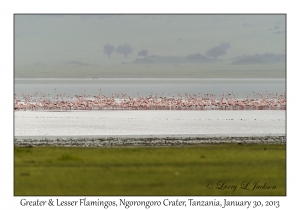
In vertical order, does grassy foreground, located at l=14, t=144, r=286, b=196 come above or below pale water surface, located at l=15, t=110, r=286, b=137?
below

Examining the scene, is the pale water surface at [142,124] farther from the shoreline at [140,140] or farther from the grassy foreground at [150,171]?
the grassy foreground at [150,171]

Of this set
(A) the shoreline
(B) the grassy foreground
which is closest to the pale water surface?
(A) the shoreline

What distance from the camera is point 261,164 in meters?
14.5

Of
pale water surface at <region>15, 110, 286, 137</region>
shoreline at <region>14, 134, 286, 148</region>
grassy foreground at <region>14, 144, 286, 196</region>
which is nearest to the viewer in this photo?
grassy foreground at <region>14, 144, 286, 196</region>

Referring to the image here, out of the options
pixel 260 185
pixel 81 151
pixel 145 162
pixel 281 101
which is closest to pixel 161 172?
pixel 145 162

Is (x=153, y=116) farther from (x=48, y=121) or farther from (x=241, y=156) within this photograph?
(x=241, y=156)

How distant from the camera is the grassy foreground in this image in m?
12.2

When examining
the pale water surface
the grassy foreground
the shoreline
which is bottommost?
the grassy foreground

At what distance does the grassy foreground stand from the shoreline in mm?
1976

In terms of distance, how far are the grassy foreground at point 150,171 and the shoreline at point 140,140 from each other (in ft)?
6.48

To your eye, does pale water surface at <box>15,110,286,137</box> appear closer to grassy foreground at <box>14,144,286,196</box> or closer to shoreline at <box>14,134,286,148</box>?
shoreline at <box>14,134,286,148</box>

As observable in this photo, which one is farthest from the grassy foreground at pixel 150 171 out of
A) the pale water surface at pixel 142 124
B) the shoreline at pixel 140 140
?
the pale water surface at pixel 142 124

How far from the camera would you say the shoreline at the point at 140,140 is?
19.0 metres

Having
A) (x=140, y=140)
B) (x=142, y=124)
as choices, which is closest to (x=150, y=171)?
(x=140, y=140)
